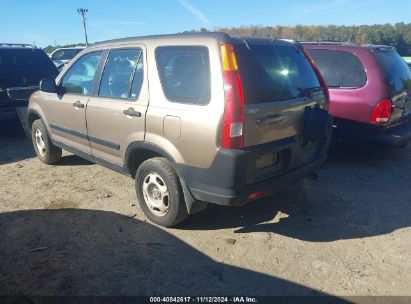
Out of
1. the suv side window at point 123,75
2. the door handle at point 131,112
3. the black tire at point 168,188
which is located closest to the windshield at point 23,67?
the suv side window at point 123,75

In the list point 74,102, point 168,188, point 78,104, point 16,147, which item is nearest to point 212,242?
point 168,188

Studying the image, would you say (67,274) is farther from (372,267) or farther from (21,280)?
(372,267)

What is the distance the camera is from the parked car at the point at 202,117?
2.96 meters

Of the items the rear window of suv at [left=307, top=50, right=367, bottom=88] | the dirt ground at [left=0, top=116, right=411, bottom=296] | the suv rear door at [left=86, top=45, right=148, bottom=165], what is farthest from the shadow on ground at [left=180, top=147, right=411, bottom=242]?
the rear window of suv at [left=307, top=50, right=367, bottom=88]


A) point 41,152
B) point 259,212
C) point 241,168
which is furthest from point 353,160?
point 41,152

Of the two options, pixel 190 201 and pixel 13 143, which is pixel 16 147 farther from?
pixel 190 201

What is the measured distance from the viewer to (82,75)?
459cm

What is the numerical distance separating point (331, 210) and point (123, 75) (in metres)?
2.77

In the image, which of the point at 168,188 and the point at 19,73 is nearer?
the point at 168,188

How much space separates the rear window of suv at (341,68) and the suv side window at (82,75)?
3278 mm

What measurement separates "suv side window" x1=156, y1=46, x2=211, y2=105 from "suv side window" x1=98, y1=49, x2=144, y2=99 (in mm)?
319

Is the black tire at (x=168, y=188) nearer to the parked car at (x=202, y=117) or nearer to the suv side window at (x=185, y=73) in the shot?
the parked car at (x=202, y=117)

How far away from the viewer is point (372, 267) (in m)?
3.04

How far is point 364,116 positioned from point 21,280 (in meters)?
4.53
